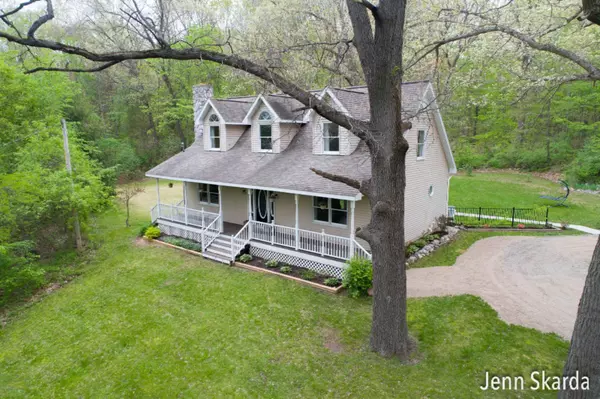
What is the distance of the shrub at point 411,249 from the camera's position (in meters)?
14.1

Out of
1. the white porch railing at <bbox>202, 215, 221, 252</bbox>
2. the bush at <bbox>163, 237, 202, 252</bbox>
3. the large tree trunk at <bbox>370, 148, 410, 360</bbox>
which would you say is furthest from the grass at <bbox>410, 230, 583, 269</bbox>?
the bush at <bbox>163, 237, 202, 252</bbox>

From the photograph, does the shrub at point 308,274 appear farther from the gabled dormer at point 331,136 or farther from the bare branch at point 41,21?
the bare branch at point 41,21

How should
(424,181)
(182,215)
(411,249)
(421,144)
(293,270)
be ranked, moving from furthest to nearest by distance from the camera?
(182,215), (424,181), (421,144), (411,249), (293,270)

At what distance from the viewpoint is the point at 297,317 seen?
10320 mm

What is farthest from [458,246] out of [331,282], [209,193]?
[209,193]

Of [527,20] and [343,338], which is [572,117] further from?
[343,338]

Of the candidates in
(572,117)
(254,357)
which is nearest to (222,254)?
(254,357)

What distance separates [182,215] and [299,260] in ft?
26.5

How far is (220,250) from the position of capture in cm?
1541

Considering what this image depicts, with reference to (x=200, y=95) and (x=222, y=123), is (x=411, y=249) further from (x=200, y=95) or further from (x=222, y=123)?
(x=200, y=95)

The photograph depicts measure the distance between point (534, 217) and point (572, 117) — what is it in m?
18.8

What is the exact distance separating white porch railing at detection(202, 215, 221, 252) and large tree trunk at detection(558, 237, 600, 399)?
506 inches

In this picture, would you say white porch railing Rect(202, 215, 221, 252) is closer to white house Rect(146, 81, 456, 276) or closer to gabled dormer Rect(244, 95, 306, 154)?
white house Rect(146, 81, 456, 276)

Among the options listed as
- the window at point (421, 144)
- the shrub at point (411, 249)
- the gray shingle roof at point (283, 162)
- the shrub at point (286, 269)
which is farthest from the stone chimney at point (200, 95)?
the shrub at point (411, 249)
